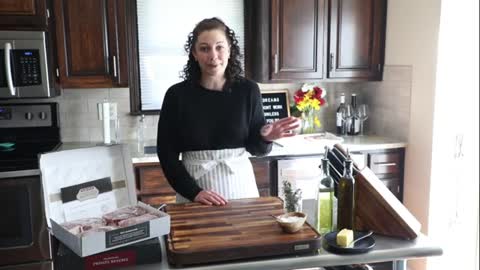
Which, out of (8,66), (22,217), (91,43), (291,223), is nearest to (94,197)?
(291,223)

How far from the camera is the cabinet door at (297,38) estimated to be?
299 cm

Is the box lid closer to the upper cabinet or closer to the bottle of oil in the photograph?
the bottle of oil

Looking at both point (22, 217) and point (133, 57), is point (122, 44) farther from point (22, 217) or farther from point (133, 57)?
point (22, 217)

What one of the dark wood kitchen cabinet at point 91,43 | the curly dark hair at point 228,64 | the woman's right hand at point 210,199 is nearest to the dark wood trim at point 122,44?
the dark wood kitchen cabinet at point 91,43

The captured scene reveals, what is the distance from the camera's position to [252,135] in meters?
Result: 1.93

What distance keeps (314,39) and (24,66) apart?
5.95ft

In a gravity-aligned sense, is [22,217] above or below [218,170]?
below

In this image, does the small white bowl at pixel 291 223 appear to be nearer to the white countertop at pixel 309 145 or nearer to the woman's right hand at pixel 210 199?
the woman's right hand at pixel 210 199

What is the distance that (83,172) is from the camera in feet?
4.10

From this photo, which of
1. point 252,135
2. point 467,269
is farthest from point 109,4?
point 467,269

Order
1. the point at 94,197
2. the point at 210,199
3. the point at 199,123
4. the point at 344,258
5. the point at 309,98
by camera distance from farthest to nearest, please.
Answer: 1. the point at 309,98
2. the point at 199,123
3. the point at 210,199
4. the point at 94,197
5. the point at 344,258

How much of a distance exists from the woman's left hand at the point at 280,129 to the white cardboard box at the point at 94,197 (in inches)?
22.7

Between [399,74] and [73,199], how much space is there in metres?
2.48

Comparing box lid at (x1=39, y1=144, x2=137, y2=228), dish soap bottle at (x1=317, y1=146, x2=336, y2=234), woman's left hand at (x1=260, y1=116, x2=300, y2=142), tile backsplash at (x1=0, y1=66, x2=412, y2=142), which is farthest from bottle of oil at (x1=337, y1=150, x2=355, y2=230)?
tile backsplash at (x1=0, y1=66, x2=412, y2=142)
